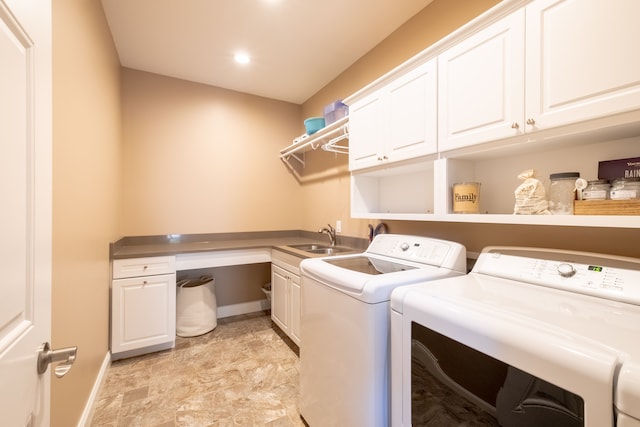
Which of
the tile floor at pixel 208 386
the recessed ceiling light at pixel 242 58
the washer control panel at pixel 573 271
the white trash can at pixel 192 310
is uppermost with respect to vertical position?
the recessed ceiling light at pixel 242 58

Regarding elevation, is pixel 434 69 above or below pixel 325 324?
above

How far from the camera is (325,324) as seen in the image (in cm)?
140

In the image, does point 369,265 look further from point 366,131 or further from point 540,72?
point 540,72

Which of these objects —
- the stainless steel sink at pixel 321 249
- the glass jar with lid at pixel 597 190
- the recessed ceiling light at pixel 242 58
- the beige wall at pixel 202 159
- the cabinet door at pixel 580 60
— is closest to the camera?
the cabinet door at pixel 580 60

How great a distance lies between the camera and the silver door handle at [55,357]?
2.00 feet

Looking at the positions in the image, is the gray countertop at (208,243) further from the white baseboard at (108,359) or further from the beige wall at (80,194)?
the white baseboard at (108,359)

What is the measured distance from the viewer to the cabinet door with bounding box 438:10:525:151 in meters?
1.15

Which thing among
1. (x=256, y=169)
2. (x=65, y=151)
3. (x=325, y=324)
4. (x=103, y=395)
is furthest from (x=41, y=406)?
(x=256, y=169)

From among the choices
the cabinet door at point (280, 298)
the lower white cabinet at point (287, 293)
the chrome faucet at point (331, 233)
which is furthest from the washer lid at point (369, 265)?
the chrome faucet at point (331, 233)

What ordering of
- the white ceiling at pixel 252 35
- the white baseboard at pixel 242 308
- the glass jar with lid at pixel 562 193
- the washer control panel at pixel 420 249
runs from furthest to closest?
the white baseboard at pixel 242 308
the white ceiling at pixel 252 35
the washer control panel at pixel 420 249
the glass jar with lid at pixel 562 193

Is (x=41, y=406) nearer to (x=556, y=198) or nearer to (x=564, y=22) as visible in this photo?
(x=556, y=198)

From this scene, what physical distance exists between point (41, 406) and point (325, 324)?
1021 millimetres

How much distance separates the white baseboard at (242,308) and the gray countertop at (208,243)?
0.76 meters

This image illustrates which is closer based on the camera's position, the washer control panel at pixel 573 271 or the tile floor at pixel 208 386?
the washer control panel at pixel 573 271
